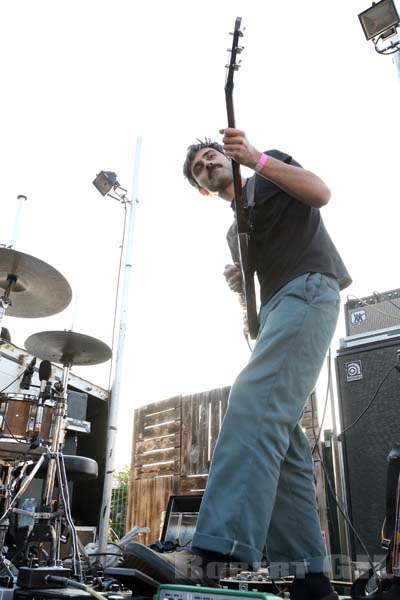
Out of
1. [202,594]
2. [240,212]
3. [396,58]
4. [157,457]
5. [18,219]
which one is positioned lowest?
[202,594]

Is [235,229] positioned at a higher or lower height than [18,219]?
lower

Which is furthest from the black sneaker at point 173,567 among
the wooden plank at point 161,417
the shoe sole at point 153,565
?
the wooden plank at point 161,417

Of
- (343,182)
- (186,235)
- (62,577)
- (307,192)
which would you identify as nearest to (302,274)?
(307,192)

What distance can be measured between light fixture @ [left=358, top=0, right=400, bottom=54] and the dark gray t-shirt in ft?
6.32

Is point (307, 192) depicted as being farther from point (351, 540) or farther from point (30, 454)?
point (30, 454)

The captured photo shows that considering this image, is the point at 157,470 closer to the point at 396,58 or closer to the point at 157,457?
the point at 157,457

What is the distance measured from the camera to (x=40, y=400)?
3.41 meters

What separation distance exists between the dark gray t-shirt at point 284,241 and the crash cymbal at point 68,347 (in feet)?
7.54

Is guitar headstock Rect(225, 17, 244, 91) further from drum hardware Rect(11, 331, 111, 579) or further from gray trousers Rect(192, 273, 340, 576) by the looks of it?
drum hardware Rect(11, 331, 111, 579)

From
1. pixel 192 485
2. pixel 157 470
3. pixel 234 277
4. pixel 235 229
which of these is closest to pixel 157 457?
pixel 157 470

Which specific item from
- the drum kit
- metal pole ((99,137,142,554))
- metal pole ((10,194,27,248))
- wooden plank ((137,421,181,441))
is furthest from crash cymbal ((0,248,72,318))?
wooden plank ((137,421,181,441))

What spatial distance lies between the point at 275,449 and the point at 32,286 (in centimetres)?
270

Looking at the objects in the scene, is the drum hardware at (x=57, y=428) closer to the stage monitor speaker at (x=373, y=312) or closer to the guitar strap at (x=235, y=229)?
the guitar strap at (x=235, y=229)

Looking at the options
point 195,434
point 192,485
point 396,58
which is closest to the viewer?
point 396,58
